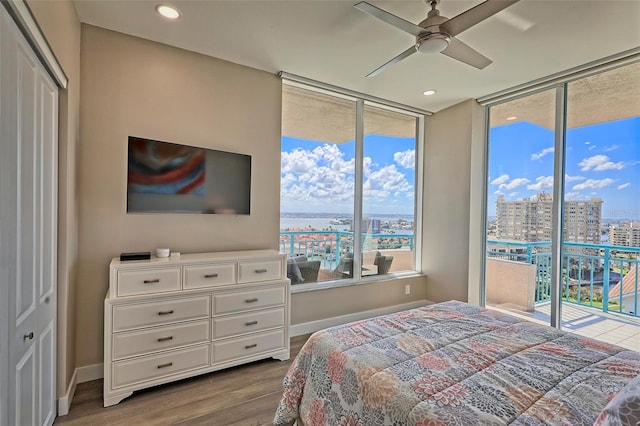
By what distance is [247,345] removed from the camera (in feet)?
8.65

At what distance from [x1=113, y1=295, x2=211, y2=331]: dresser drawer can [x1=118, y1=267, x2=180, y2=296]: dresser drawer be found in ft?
0.31

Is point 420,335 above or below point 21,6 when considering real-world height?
below

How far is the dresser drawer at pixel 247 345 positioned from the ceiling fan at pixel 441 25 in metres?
2.58

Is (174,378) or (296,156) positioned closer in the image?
(174,378)

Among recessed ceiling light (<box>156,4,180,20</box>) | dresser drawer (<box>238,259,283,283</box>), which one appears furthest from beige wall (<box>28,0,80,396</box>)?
dresser drawer (<box>238,259,283,283</box>)

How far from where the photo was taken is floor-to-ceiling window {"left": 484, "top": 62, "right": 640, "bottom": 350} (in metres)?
2.83

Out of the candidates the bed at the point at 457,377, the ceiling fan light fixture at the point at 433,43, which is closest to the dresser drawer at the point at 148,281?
the bed at the point at 457,377

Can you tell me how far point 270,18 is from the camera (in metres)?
2.27

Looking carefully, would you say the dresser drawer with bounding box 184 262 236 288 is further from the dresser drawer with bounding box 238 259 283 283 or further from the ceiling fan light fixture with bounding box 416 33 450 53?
the ceiling fan light fixture with bounding box 416 33 450 53

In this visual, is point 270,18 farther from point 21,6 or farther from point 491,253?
point 491,253

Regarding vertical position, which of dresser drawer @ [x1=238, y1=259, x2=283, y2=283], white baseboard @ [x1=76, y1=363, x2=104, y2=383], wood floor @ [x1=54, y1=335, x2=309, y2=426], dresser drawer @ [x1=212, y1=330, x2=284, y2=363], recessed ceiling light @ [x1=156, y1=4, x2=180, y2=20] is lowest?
wood floor @ [x1=54, y1=335, x2=309, y2=426]

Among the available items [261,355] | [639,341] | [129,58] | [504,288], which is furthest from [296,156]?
[639,341]

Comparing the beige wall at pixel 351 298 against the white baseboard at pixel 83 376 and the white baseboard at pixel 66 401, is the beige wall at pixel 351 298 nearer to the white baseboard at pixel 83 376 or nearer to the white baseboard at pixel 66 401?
the white baseboard at pixel 83 376

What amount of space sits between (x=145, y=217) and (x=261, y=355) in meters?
1.57
